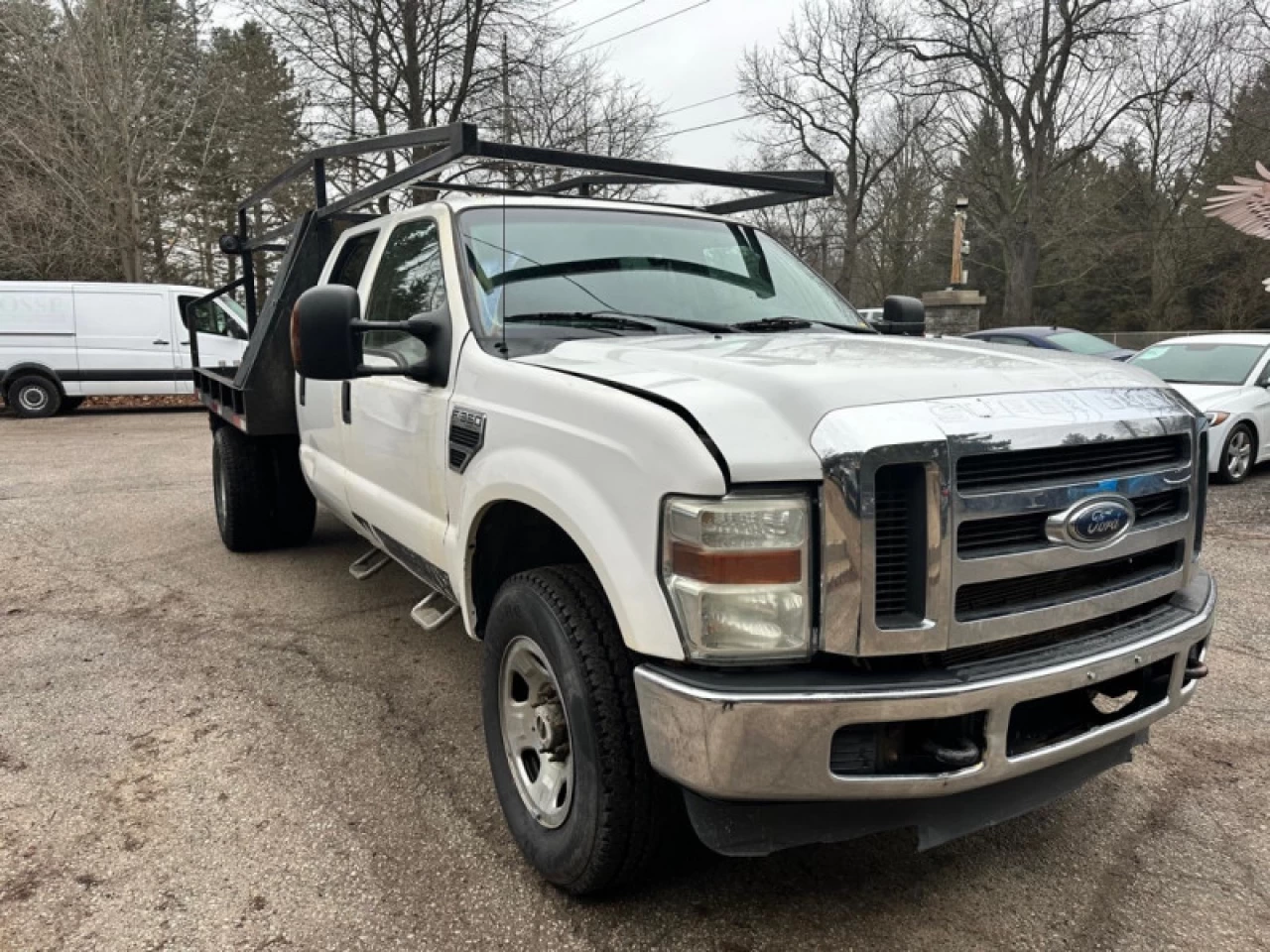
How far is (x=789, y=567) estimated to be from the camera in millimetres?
1884

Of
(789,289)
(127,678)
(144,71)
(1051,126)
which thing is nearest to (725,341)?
(789,289)

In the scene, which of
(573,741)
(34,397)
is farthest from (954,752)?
(34,397)

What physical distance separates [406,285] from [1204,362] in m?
9.03

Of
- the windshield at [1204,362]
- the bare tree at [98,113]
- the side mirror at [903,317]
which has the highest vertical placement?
the bare tree at [98,113]

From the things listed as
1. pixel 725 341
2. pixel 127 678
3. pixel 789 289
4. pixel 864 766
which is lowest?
pixel 127 678

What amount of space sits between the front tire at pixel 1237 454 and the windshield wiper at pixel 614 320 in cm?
761

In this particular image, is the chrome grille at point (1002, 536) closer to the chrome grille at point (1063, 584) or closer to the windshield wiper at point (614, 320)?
the chrome grille at point (1063, 584)

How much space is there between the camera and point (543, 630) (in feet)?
7.53

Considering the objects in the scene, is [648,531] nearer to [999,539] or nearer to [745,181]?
[999,539]

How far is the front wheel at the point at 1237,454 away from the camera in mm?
8633

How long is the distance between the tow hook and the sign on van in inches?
632

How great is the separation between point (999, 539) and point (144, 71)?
78.9 ft

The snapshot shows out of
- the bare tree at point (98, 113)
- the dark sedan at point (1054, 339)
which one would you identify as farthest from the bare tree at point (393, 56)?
the dark sedan at point (1054, 339)

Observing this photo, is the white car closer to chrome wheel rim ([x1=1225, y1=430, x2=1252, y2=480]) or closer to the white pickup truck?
chrome wheel rim ([x1=1225, y1=430, x2=1252, y2=480])
